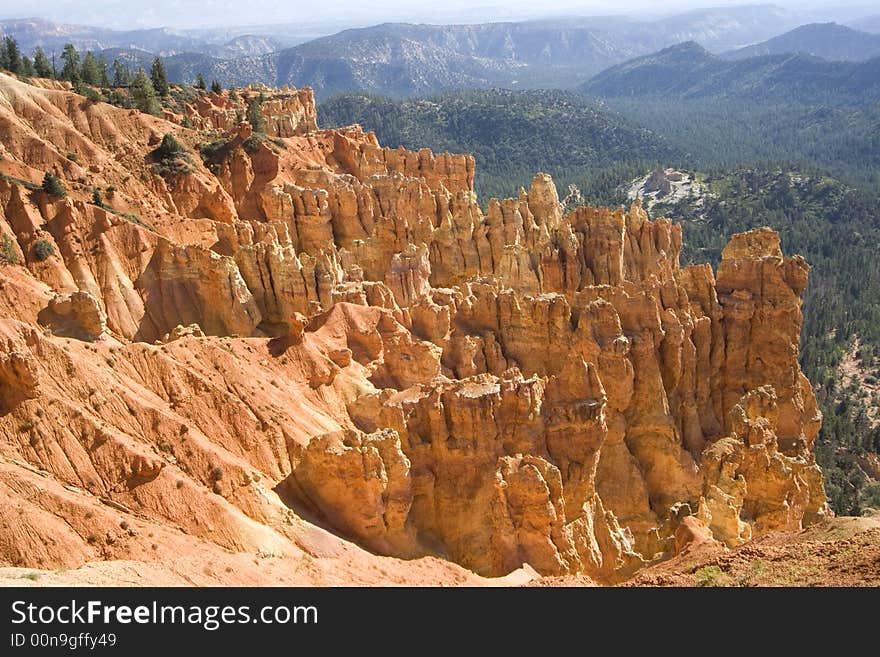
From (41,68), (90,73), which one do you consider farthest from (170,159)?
(90,73)

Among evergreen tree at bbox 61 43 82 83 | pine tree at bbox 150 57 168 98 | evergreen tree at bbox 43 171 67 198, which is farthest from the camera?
pine tree at bbox 150 57 168 98

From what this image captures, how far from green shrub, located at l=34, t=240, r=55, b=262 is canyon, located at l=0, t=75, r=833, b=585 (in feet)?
0.28

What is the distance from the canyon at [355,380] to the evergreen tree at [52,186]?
1.68ft

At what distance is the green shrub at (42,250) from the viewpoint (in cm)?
3822

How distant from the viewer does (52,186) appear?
1628 inches

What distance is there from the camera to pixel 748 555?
16.5m

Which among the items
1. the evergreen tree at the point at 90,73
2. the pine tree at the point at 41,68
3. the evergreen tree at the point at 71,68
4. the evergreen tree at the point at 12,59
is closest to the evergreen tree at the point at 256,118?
the evergreen tree at the point at 71,68

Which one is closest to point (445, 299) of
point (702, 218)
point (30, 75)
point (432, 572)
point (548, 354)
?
point (548, 354)

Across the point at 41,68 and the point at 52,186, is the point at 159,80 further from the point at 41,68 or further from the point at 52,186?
the point at 52,186

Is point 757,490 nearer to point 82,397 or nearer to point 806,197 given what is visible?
point 82,397

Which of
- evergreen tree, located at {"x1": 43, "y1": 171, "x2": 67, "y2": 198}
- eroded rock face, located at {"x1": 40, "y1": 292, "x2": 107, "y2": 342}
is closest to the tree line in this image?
evergreen tree, located at {"x1": 43, "y1": 171, "x2": 67, "y2": 198}

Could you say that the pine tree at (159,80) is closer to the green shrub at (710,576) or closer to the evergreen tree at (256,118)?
the evergreen tree at (256,118)

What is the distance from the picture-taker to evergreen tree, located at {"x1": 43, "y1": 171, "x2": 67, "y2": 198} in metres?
41.3

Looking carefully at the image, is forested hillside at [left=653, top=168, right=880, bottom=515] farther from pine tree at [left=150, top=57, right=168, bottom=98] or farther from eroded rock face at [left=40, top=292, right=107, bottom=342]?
pine tree at [left=150, top=57, right=168, bottom=98]
